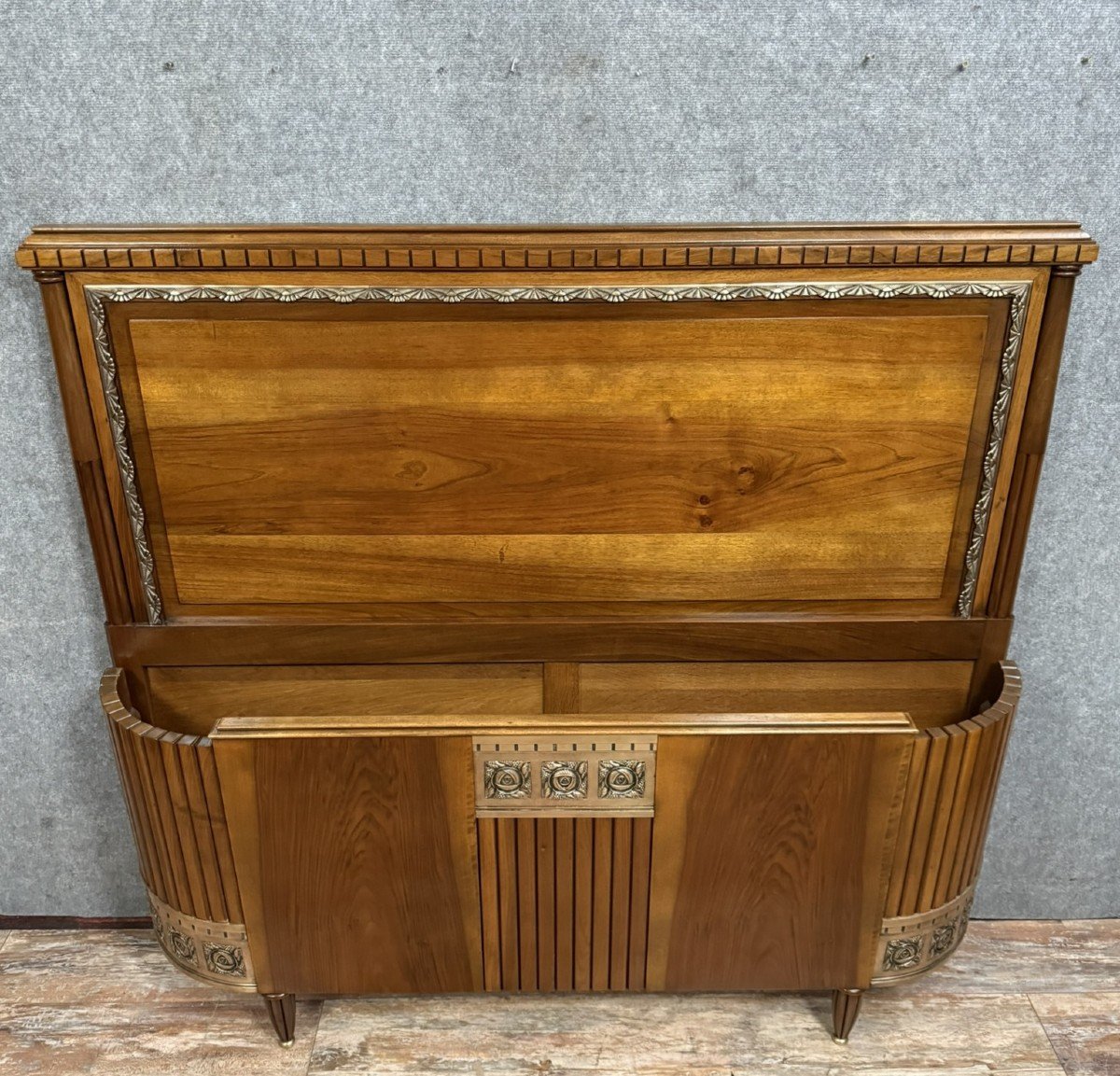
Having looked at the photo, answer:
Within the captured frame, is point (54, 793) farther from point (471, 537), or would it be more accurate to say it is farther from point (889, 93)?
point (889, 93)

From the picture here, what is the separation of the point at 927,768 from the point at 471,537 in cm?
42

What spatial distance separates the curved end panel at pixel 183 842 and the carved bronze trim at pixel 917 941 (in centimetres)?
56

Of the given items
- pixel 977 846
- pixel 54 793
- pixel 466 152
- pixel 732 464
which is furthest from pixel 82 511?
pixel 977 846

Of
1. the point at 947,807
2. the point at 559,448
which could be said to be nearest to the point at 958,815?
the point at 947,807

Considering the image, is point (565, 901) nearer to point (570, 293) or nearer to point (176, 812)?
point (176, 812)

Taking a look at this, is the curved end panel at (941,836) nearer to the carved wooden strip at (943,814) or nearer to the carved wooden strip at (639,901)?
the carved wooden strip at (943,814)

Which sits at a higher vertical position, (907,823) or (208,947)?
(907,823)

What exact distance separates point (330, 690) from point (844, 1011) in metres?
0.57

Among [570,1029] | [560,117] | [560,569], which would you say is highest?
[560,117]

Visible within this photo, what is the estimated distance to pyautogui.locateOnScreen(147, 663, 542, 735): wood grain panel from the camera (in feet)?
2.88

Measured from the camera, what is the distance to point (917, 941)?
2.78 ft

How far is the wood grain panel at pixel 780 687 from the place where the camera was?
0.88 m

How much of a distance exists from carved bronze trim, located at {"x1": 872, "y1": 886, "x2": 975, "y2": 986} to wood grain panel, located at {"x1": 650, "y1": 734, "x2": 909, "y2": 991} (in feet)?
0.07

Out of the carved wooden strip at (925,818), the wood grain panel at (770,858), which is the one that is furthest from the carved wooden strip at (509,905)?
the carved wooden strip at (925,818)
